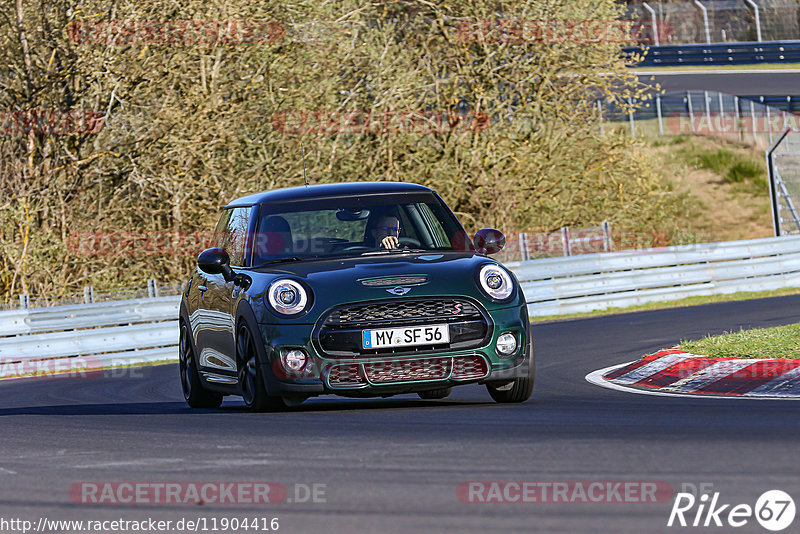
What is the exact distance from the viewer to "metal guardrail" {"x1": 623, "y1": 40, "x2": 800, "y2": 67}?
4856 cm

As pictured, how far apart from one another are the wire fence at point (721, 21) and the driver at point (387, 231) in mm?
40125

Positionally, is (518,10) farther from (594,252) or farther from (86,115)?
(86,115)

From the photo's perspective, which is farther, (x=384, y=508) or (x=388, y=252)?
(x=388, y=252)

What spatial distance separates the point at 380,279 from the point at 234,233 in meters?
1.98

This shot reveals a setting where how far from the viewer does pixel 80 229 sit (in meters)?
24.6

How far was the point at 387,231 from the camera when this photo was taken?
9766mm

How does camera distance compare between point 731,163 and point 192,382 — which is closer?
point 192,382

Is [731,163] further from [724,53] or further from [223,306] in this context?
[223,306]

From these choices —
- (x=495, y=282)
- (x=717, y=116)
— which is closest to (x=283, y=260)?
A: (x=495, y=282)

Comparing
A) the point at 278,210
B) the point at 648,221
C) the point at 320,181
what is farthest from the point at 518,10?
the point at 278,210

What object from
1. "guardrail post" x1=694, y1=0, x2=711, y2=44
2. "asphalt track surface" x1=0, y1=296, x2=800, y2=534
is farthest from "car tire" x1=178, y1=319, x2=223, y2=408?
"guardrail post" x1=694, y1=0, x2=711, y2=44

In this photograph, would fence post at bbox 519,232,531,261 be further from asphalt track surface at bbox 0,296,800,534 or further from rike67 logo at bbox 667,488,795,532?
rike67 logo at bbox 667,488,795,532

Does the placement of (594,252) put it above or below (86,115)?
below

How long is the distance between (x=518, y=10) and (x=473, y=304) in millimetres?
20435
